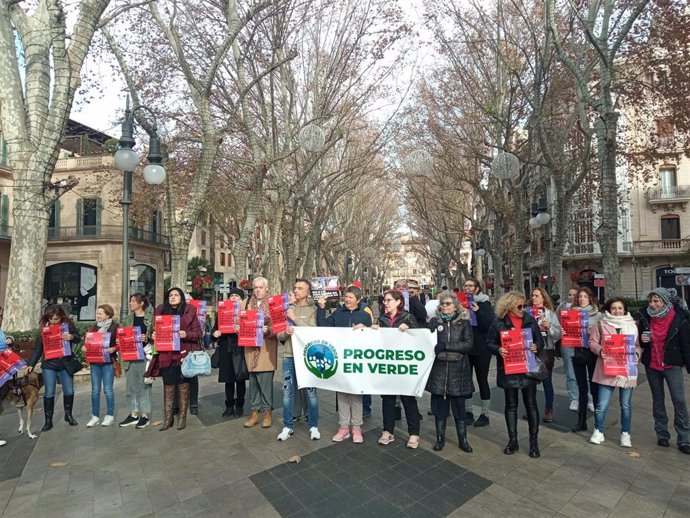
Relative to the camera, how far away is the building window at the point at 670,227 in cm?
3428

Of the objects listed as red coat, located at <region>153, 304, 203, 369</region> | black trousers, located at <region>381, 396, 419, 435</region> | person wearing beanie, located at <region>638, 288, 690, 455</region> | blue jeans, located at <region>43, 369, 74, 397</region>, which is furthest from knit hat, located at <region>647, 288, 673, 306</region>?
blue jeans, located at <region>43, 369, 74, 397</region>

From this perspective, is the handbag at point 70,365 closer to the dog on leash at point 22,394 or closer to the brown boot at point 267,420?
the dog on leash at point 22,394

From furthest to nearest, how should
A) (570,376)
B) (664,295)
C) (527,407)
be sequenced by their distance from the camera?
(570,376)
(664,295)
(527,407)

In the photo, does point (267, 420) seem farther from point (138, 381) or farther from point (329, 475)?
point (138, 381)

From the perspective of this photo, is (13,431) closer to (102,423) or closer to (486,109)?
(102,423)

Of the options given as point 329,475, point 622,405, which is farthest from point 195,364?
point 622,405

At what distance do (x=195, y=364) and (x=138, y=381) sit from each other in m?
0.98

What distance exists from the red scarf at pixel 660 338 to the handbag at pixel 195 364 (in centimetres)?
537

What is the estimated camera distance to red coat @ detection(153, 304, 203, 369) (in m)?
5.49

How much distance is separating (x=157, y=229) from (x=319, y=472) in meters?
37.2

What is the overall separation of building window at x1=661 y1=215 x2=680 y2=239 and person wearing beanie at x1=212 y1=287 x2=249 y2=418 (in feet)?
129

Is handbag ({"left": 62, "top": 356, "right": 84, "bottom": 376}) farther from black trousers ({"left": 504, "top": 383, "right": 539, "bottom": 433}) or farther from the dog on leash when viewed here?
black trousers ({"left": 504, "top": 383, "right": 539, "bottom": 433})

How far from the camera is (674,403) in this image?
4852 mm

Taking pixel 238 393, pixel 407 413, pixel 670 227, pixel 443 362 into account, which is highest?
pixel 670 227
